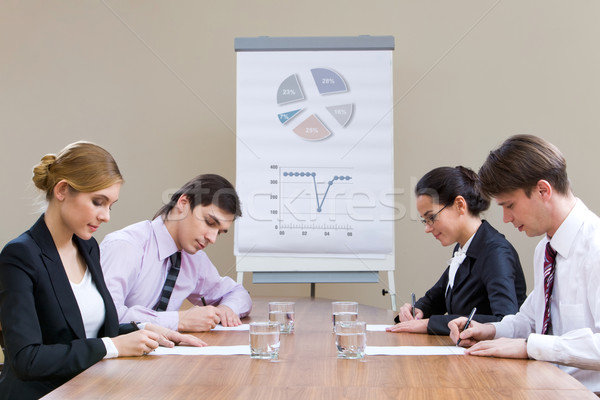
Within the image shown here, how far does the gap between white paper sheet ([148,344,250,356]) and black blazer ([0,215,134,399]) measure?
0.63 feet

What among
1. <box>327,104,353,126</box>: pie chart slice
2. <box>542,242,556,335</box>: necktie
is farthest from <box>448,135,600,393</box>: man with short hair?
<box>327,104,353,126</box>: pie chart slice

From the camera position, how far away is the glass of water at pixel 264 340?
1.67 m

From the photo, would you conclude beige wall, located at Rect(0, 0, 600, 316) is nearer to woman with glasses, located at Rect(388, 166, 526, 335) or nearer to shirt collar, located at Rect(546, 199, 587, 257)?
woman with glasses, located at Rect(388, 166, 526, 335)

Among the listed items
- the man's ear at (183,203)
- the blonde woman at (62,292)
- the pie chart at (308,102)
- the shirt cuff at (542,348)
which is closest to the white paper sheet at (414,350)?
the shirt cuff at (542,348)

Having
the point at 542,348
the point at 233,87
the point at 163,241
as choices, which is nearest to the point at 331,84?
the point at 233,87

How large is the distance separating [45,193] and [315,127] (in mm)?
2242

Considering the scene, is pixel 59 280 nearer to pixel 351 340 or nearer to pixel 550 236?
pixel 351 340

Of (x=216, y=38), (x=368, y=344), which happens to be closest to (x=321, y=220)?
(x=216, y=38)

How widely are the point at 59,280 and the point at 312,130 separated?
2.37 m

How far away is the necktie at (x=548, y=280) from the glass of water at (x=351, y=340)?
0.60 m

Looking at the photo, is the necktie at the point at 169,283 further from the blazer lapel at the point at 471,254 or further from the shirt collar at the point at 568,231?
the shirt collar at the point at 568,231

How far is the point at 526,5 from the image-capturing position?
449 cm

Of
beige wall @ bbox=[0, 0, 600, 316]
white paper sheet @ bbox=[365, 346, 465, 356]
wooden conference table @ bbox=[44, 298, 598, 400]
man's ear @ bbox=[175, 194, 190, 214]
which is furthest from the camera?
beige wall @ bbox=[0, 0, 600, 316]

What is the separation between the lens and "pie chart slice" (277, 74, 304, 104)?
13.0 feet
